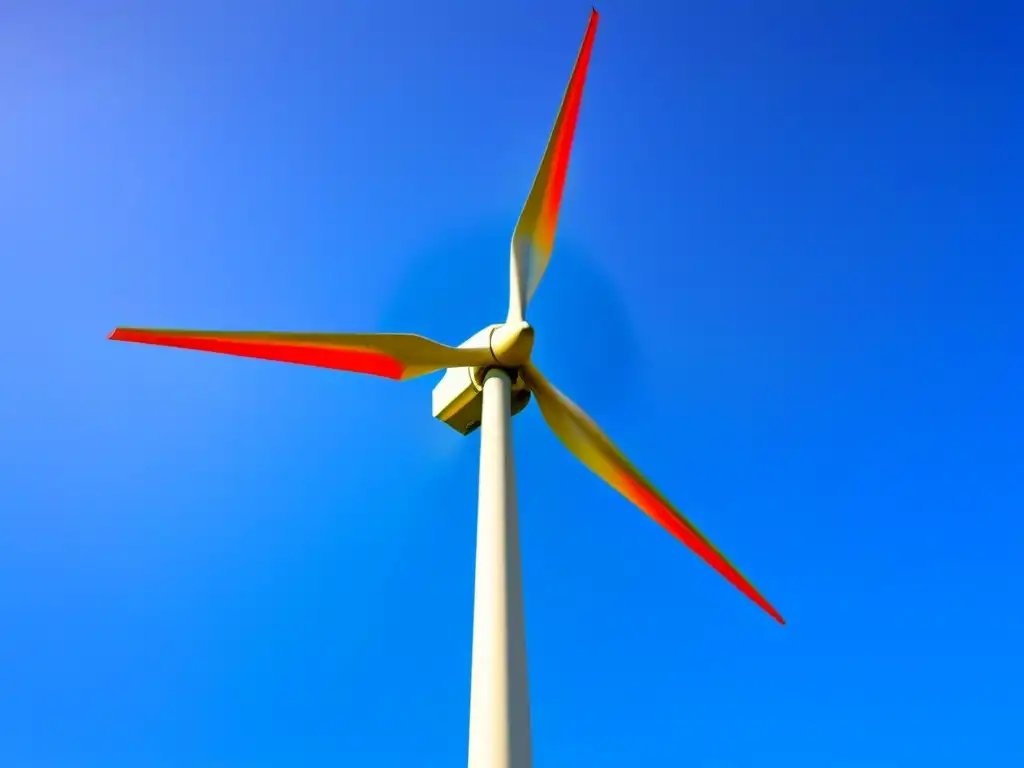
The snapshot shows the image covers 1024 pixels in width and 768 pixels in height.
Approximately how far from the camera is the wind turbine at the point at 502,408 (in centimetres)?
962

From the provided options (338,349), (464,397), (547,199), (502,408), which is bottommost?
(502,408)

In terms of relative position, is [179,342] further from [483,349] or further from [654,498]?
[654,498]

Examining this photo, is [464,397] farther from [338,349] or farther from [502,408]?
[338,349]

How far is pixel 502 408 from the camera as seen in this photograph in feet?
43.0

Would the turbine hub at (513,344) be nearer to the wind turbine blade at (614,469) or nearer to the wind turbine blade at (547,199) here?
the wind turbine blade at (614,469)

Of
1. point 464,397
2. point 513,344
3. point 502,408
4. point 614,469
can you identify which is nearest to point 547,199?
point 513,344

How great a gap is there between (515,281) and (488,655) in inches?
300

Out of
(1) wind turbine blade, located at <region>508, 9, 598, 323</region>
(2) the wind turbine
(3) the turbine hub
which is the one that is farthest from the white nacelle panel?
(1) wind turbine blade, located at <region>508, 9, 598, 323</region>

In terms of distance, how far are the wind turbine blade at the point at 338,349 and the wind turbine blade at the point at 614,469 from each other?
55.4 inches

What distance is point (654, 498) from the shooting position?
565 inches

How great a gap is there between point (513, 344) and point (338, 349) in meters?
2.98

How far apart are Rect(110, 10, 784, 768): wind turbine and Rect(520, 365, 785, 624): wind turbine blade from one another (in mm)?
19

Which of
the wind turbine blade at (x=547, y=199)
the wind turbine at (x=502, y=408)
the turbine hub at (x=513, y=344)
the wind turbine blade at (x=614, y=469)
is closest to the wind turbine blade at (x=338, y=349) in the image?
the wind turbine at (x=502, y=408)

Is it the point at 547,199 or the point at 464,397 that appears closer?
the point at 464,397
